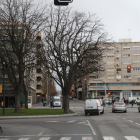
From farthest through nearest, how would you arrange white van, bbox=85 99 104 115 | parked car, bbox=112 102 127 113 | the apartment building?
the apartment building < parked car, bbox=112 102 127 113 < white van, bbox=85 99 104 115

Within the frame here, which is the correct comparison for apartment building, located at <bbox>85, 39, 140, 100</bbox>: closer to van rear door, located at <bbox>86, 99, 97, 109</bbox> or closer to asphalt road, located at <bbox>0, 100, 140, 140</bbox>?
van rear door, located at <bbox>86, 99, 97, 109</bbox>

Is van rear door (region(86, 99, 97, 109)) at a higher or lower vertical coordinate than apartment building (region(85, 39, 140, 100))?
lower

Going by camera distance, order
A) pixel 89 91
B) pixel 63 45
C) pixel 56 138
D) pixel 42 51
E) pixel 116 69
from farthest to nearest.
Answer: pixel 89 91, pixel 116 69, pixel 63 45, pixel 42 51, pixel 56 138

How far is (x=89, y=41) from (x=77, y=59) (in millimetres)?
2672

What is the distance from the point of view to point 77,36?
112 feet

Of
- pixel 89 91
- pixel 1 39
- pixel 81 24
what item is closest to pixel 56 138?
pixel 1 39

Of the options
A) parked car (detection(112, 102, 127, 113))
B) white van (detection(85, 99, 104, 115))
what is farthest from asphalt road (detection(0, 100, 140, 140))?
parked car (detection(112, 102, 127, 113))

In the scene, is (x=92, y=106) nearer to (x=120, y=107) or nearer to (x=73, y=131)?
(x=120, y=107)

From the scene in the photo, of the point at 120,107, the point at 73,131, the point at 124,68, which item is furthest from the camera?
the point at 124,68

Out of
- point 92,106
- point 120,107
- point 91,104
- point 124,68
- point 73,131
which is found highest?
point 124,68

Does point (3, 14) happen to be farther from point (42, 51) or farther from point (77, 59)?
point (77, 59)

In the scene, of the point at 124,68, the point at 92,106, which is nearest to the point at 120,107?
the point at 92,106

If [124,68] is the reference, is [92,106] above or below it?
below

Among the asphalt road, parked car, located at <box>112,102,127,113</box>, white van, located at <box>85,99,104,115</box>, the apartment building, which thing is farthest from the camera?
the apartment building
